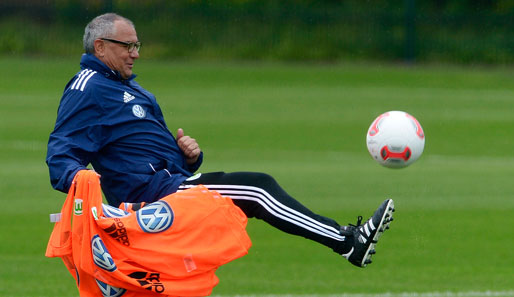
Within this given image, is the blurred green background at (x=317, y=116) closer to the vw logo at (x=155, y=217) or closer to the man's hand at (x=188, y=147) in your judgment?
the man's hand at (x=188, y=147)

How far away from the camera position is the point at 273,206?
24.2 ft

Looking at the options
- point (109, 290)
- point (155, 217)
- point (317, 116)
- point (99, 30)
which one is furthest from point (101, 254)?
point (317, 116)

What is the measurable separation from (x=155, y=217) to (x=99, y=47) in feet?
4.80

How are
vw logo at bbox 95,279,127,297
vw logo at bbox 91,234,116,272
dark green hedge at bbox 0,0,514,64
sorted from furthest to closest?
dark green hedge at bbox 0,0,514,64 < vw logo at bbox 95,279,127,297 < vw logo at bbox 91,234,116,272

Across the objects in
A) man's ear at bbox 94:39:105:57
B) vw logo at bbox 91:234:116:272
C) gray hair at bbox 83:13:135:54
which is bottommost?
vw logo at bbox 91:234:116:272

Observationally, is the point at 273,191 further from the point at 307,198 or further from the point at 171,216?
the point at 307,198

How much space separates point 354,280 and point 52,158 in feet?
11.7

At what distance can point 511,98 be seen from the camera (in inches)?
1054

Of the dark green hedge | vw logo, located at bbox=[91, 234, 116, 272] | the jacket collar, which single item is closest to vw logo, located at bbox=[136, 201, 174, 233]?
vw logo, located at bbox=[91, 234, 116, 272]

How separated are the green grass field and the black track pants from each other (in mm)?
1790

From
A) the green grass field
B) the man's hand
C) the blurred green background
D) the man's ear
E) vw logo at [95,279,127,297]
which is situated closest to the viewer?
Answer: vw logo at [95,279,127,297]

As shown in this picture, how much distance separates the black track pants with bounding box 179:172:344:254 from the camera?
290 inches

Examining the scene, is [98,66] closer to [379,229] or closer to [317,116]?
[379,229]

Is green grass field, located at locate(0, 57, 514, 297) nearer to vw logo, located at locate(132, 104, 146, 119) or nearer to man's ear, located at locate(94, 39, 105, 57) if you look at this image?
vw logo, located at locate(132, 104, 146, 119)
